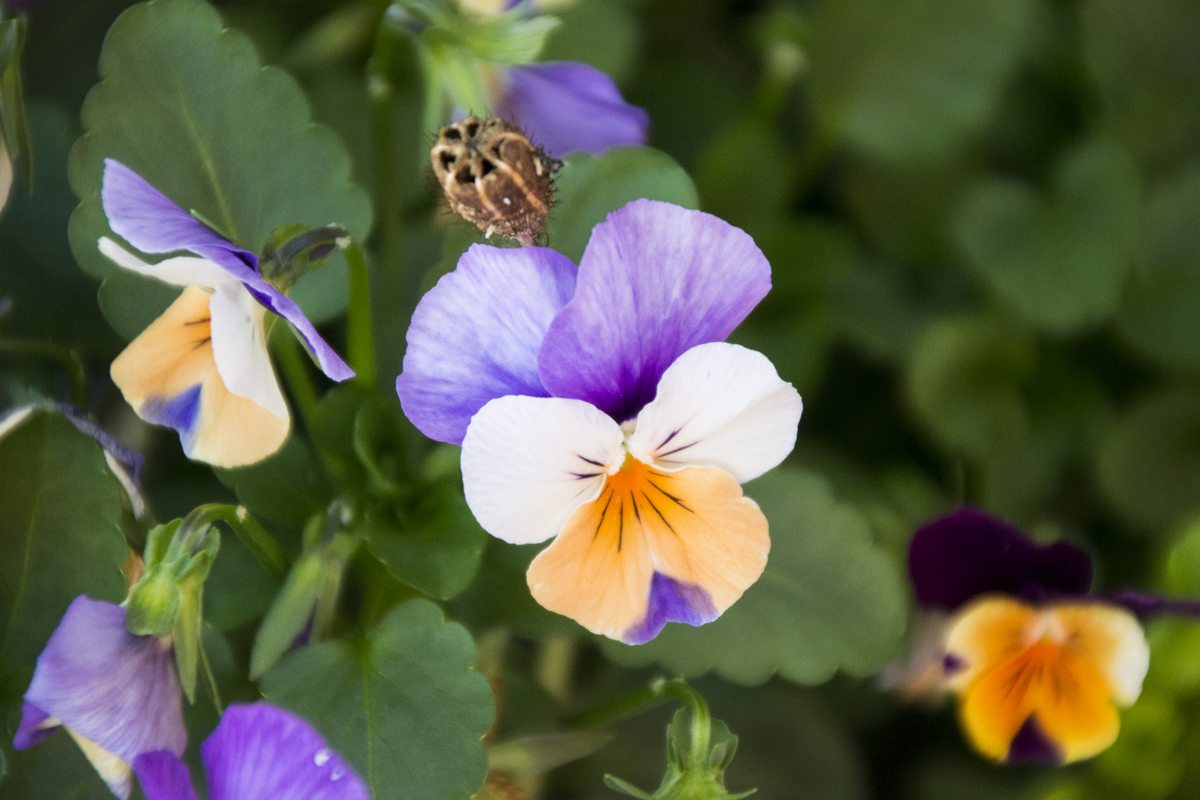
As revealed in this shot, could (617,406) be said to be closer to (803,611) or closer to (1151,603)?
(803,611)

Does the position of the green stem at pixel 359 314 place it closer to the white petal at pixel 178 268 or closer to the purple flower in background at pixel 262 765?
the white petal at pixel 178 268

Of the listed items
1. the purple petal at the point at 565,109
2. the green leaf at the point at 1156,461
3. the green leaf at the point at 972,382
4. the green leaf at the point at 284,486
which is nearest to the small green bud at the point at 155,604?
the green leaf at the point at 284,486

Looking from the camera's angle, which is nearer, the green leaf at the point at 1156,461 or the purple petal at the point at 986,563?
the purple petal at the point at 986,563

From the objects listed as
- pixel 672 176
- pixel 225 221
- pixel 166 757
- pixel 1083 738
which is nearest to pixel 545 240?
pixel 672 176

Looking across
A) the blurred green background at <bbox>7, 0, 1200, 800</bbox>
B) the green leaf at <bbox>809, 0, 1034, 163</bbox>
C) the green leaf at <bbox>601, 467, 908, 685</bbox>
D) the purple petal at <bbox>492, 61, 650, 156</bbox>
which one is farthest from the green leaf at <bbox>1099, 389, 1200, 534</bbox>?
the purple petal at <bbox>492, 61, 650, 156</bbox>

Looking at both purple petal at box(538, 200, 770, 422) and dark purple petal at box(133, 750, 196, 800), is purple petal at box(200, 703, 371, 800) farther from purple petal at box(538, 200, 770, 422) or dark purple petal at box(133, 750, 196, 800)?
purple petal at box(538, 200, 770, 422)

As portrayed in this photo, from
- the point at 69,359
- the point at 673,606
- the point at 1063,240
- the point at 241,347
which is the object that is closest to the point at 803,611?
the point at 673,606
